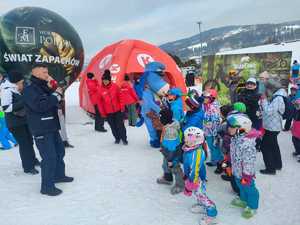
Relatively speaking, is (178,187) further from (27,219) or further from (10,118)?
(10,118)

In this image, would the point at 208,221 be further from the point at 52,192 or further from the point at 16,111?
the point at 16,111

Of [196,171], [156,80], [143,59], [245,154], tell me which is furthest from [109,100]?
[245,154]

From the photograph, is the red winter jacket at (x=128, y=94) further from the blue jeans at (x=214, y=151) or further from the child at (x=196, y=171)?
the child at (x=196, y=171)

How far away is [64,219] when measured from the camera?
3.65m

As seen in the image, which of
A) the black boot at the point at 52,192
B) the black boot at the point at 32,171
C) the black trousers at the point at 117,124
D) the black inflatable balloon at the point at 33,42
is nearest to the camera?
the black boot at the point at 52,192

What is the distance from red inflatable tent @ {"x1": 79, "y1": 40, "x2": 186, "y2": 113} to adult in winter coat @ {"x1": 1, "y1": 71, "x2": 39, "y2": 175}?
4195 millimetres

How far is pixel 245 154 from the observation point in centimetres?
354

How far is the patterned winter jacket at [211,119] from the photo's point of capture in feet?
16.2

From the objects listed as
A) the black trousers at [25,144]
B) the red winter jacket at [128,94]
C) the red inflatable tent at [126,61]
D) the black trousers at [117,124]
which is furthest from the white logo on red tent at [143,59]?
the black trousers at [25,144]

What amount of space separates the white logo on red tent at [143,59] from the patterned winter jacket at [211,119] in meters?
Result: 4.87

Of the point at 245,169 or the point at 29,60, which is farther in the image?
the point at 29,60

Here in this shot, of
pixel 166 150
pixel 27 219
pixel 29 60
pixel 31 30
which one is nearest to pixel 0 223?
pixel 27 219

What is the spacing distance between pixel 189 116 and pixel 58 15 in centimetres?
552

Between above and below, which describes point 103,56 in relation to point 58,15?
below
